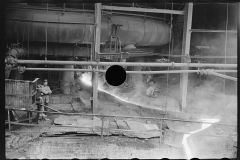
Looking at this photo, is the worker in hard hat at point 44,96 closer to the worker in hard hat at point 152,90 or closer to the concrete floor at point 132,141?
the concrete floor at point 132,141

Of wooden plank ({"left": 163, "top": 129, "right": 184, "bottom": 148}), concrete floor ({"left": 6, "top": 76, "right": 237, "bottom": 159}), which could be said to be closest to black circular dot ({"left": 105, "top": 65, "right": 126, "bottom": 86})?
concrete floor ({"left": 6, "top": 76, "right": 237, "bottom": 159})

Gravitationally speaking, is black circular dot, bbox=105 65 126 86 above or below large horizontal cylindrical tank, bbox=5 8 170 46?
below

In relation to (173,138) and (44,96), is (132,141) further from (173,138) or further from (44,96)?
(44,96)

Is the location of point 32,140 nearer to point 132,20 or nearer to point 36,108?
point 36,108

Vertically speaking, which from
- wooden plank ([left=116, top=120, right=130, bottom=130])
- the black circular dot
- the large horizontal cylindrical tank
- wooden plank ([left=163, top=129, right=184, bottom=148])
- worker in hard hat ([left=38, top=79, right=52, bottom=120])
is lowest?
wooden plank ([left=163, top=129, right=184, bottom=148])

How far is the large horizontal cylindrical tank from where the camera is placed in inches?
155

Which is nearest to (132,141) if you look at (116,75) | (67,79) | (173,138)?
(173,138)

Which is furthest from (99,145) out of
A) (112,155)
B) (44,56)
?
(44,56)

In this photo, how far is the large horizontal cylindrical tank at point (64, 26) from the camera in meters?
3.93

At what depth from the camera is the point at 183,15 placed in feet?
19.6

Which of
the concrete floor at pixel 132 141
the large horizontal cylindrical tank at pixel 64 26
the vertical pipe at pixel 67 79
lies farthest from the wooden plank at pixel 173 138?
the large horizontal cylindrical tank at pixel 64 26

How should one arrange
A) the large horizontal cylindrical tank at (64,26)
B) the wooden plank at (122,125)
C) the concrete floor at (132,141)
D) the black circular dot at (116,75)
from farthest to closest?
1. the wooden plank at (122,125)
2. the large horizontal cylindrical tank at (64,26)
3. the concrete floor at (132,141)
4. the black circular dot at (116,75)

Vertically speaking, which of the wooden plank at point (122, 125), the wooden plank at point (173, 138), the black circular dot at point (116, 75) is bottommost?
the wooden plank at point (173, 138)

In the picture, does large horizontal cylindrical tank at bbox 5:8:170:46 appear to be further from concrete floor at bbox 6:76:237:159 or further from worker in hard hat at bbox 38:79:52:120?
concrete floor at bbox 6:76:237:159
